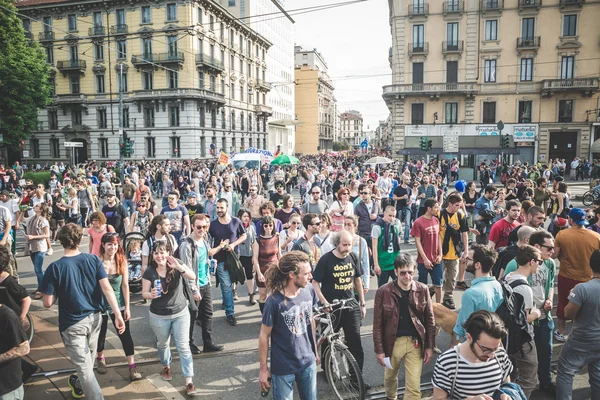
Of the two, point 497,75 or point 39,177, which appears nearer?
point 39,177

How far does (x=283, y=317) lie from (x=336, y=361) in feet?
4.42

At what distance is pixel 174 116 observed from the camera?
44812 mm

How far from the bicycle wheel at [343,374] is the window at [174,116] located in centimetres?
4325

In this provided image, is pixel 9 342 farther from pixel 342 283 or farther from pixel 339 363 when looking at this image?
pixel 342 283

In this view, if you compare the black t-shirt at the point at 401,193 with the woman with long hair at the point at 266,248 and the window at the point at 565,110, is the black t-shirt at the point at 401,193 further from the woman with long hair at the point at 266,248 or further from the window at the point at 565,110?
the window at the point at 565,110

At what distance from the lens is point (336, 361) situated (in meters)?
4.48

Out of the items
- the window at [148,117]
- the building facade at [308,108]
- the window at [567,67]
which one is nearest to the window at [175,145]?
the window at [148,117]

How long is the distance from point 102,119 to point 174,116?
333 inches

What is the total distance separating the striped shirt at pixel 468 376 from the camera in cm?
270

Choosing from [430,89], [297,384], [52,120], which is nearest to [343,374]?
[297,384]

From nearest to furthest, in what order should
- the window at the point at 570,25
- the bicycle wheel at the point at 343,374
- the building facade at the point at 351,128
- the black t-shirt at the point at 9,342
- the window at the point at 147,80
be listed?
1. the black t-shirt at the point at 9,342
2. the bicycle wheel at the point at 343,374
3. the window at the point at 570,25
4. the window at the point at 147,80
5. the building facade at the point at 351,128

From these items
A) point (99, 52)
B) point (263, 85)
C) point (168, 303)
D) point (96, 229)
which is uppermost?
point (99, 52)

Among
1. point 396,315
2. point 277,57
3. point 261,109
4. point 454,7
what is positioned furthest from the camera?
point 277,57

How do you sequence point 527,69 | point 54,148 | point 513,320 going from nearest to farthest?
point 513,320, point 527,69, point 54,148
